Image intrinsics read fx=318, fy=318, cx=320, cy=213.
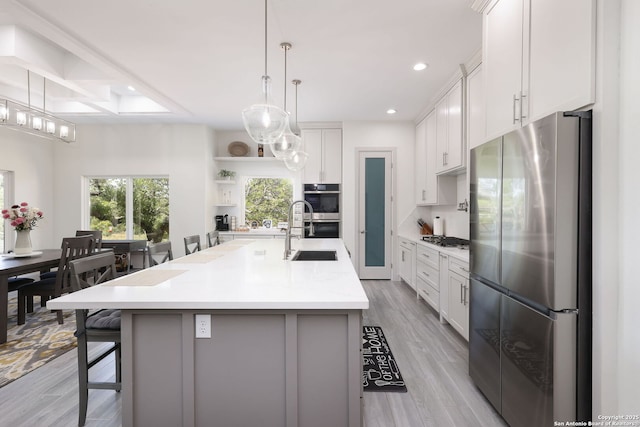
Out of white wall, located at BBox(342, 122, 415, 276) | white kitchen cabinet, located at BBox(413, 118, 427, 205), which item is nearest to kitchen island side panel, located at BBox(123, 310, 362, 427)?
white kitchen cabinet, located at BBox(413, 118, 427, 205)

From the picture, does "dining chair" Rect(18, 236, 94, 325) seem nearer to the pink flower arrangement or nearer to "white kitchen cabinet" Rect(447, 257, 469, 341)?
the pink flower arrangement

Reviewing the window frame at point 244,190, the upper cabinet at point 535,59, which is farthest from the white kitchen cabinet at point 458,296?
the window frame at point 244,190

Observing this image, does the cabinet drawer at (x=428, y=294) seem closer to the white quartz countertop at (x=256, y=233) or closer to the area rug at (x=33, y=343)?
the white quartz countertop at (x=256, y=233)

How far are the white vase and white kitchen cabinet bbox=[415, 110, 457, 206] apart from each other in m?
5.15

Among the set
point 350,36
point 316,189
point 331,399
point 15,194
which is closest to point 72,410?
point 331,399

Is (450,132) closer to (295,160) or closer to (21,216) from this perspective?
(295,160)

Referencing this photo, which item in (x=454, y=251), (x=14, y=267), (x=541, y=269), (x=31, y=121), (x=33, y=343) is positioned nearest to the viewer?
(x=541, y=269)

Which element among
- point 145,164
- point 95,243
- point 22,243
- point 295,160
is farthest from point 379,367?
point 145,164

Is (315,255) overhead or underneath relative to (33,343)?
overhead

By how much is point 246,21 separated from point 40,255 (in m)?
3.67

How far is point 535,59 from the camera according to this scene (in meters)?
1.70

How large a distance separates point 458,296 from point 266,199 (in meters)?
4.24

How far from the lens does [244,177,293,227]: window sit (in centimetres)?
632

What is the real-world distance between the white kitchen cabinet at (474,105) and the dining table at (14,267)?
15.1 feet
